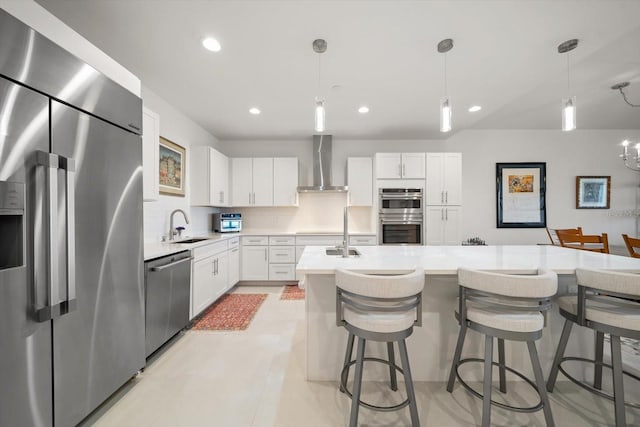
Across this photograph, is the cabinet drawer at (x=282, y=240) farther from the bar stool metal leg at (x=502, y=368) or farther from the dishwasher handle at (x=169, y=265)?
the bar stool metal leg at (x=502, y=368)

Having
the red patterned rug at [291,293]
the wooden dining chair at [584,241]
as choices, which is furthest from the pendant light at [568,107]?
the red patterned rug at [291,293]

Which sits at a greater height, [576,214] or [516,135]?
[516,135]

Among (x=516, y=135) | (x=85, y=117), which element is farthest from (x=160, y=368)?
(x=516, y=135)

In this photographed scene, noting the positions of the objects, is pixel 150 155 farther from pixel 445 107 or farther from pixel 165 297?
pixel 445 107

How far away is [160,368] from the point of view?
197 cm

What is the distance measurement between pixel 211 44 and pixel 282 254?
3.00 metres

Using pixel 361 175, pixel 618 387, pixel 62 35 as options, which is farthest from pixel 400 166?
pixel 62 35

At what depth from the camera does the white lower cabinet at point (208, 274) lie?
2.69 meters

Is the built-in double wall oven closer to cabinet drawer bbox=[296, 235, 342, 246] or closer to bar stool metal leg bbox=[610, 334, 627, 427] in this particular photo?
cabinet drawer bbox=[296, 235, 342, 246]

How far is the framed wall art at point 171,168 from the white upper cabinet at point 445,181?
3851 millimetres

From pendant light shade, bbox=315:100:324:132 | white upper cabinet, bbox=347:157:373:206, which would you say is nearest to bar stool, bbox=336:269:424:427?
pendant light shade, bbox=315:100:324:132

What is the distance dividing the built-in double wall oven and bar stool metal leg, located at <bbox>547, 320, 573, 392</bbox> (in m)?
2.49

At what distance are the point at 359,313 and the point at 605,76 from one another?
3972 millimetres

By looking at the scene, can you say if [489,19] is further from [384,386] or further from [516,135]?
[516,135]
